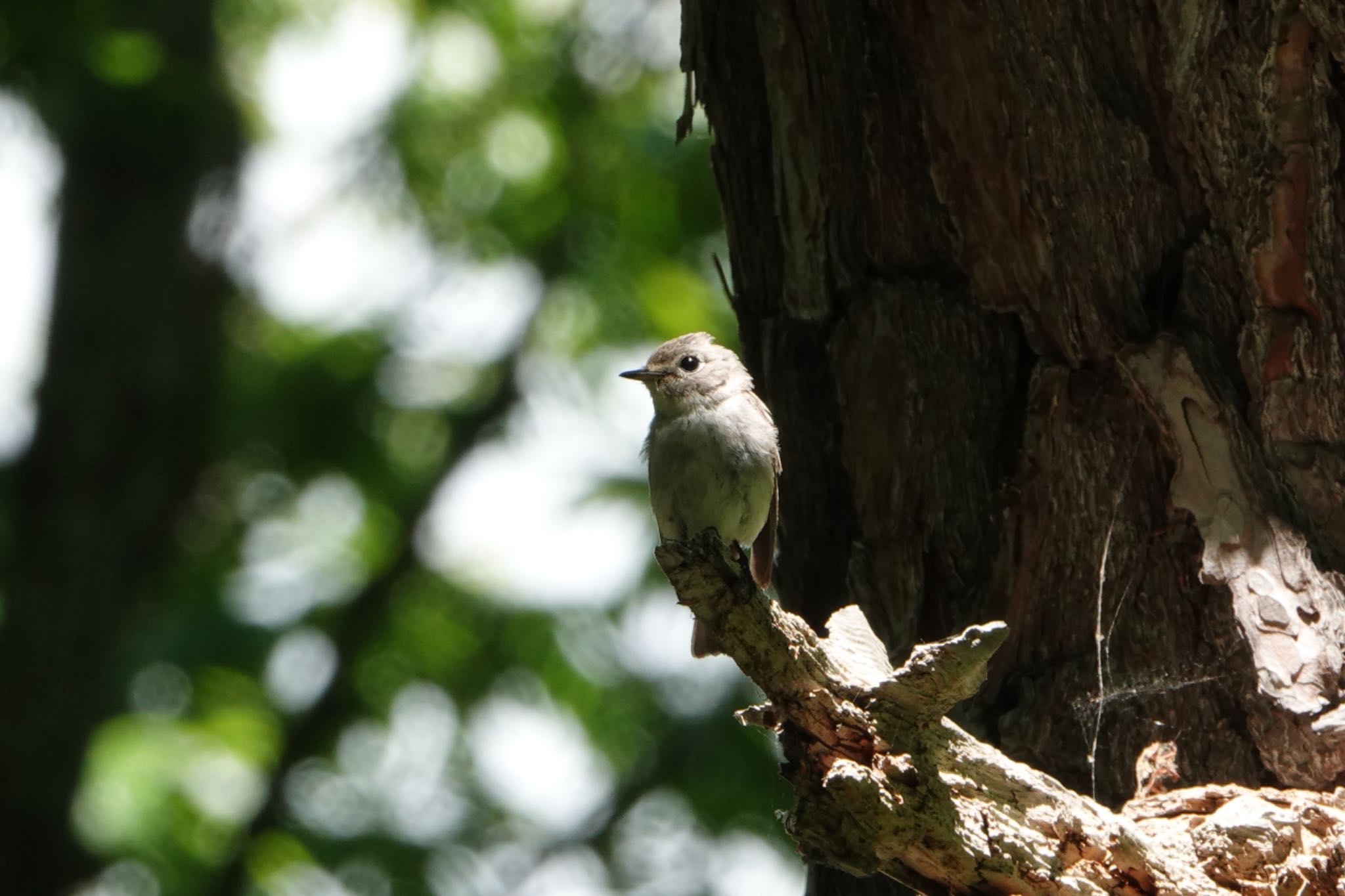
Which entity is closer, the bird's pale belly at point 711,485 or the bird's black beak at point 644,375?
the bird's pale belly at point 711,485

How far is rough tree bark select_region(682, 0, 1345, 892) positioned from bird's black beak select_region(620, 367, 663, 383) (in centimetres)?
149

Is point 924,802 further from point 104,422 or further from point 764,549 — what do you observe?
point 104,422

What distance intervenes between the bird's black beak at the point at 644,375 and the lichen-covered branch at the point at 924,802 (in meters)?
2.84

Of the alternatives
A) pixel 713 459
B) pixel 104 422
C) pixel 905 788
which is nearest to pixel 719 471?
pixel 713 459

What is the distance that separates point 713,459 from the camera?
4980 mm

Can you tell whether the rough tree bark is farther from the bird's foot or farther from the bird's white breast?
the bird's white breast

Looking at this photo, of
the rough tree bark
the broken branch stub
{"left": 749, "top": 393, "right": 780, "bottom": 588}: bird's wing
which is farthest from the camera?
{"left": 749, "top": 393, "right": 780, "bottom": 588}: bird's wing

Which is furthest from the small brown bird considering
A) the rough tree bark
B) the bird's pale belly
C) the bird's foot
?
the bird's foot

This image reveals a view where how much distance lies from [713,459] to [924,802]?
2.49 metres

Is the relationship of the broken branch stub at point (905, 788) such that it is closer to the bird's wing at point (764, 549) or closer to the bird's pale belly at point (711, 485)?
the bird's pale belly at point (711, 485)

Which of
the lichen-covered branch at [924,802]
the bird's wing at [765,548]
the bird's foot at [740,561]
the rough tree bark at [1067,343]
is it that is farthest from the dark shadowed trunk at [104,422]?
the lichen-covered branch at [924,802]

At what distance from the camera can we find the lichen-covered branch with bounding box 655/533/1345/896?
2.56 metres

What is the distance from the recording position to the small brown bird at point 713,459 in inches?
195

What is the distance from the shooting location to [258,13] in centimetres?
837
